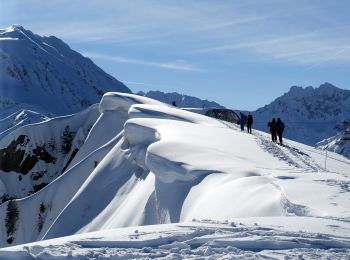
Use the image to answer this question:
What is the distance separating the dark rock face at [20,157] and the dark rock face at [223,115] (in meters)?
16.9

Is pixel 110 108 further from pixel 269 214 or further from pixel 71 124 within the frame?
pixel 269 214

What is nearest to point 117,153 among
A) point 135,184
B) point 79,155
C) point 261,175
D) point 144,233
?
point 135,184

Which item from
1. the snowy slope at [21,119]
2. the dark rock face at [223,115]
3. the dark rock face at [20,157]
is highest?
the snowy slope at [21,119]

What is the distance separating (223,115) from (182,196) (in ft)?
99.6

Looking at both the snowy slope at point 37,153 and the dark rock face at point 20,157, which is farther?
the dark rock face at point 20,157

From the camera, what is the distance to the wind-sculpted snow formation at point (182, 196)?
853 centimetres

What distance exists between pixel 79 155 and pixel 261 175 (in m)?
30.7

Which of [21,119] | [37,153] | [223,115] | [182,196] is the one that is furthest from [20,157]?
[21,119]

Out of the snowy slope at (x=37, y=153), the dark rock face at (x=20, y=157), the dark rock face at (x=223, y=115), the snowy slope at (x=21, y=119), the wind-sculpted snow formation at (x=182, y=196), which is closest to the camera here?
the wind-sculpted snow formation at (x=182, y=196)

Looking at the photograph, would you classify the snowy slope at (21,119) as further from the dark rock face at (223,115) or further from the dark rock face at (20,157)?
the dark rock face at (223,115)

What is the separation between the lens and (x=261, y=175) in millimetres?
16359

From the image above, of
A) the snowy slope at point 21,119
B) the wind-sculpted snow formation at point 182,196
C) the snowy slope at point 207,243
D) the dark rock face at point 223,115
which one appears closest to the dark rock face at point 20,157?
the wind-sculpted snow formation at point 182,196

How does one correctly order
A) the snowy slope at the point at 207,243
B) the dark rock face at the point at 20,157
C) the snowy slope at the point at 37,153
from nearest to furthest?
the snowy slope at the point at 207,243
the snowy slope at the point at 37,153
the dark rock face at the point at 20,157

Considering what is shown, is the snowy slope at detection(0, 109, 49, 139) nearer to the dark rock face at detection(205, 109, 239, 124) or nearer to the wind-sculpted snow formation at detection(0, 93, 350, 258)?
the dark rock face at detection(205, 109, 239, 124)
